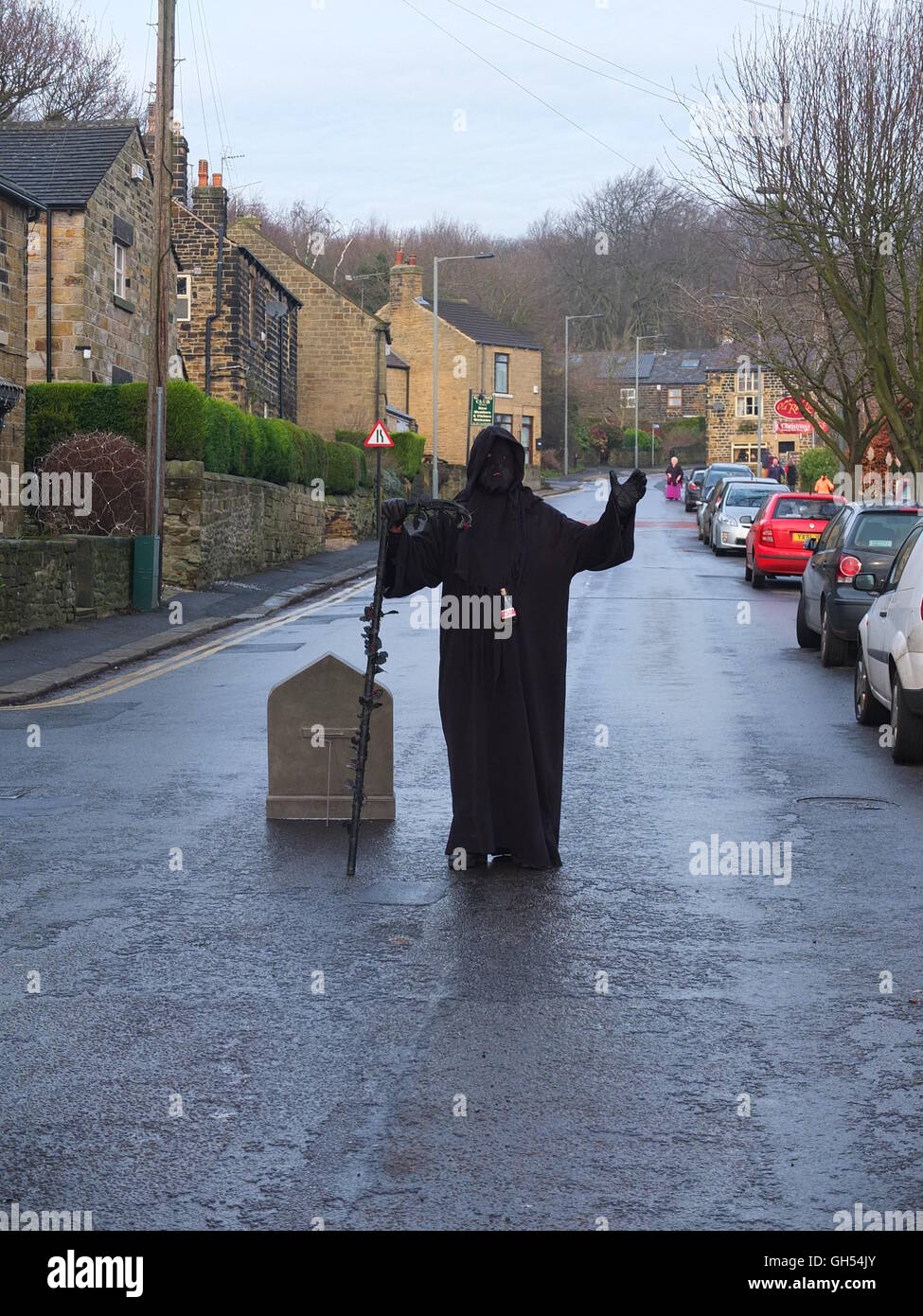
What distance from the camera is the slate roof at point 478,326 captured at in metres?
78.6

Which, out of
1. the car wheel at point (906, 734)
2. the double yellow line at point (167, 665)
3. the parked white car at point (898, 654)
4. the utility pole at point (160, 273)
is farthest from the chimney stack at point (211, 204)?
the car wheel at point (906, 734)

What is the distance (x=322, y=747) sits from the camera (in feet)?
29.3

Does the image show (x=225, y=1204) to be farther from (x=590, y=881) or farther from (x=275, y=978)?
(x=590, y=881)

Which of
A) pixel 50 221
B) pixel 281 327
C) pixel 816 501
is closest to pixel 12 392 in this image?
Answer: pixel 50 221

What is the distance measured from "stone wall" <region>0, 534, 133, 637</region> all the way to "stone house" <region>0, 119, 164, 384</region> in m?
9.05

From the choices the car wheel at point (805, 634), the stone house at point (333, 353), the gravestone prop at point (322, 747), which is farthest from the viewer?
the stone house at point (333, 353)

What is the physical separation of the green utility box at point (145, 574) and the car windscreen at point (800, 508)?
1042 centimetres

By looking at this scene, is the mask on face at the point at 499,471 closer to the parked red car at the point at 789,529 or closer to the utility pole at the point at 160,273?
the utility pole at the point at 160,273

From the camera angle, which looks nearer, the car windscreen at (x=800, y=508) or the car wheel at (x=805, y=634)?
the car wheel at (x=805, y=634)

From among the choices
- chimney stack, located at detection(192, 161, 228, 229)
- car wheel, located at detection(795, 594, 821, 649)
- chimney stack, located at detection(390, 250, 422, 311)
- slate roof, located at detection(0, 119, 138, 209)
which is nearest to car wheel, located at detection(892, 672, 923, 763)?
car wheel, located at detection(795, 594, 821, 649)

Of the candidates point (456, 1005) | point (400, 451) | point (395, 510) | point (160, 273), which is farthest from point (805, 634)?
point (400, 451)

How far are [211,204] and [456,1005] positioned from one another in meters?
42.1

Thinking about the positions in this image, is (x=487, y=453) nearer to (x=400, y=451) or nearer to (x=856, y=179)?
(x=856, y=179)
